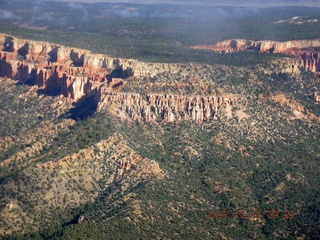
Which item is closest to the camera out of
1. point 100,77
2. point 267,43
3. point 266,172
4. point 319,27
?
point 266,172

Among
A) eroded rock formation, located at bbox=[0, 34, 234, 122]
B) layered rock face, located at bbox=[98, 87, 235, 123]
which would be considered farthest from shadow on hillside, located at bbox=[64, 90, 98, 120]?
layered rock face, located at bbox=[98, 87, 235, 123]

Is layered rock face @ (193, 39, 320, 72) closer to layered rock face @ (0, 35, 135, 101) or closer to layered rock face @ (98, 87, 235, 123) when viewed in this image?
layered rock face @ (98, 87, 235, 123)

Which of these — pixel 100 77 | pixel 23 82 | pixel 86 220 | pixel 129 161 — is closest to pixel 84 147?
pixel 129 161

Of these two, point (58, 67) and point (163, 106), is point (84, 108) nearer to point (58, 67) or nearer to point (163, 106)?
point (163, 106)

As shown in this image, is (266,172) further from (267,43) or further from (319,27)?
(319,27)

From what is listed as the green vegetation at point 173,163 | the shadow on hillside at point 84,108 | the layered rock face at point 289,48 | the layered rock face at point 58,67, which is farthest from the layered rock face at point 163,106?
the layered rock face at point 289,48

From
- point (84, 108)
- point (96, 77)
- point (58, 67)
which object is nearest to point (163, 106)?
point (84, 108)
